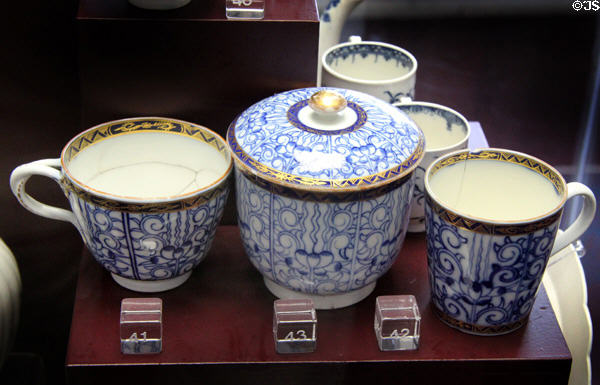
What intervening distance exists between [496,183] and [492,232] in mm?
145

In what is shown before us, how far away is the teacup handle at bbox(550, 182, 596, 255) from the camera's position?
30.5 inches

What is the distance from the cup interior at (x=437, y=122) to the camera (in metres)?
0.99

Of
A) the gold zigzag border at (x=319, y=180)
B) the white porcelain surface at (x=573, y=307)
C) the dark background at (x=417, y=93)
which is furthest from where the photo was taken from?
the dark background at (x=417, y=93)

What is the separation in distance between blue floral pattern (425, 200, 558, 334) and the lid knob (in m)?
0.13

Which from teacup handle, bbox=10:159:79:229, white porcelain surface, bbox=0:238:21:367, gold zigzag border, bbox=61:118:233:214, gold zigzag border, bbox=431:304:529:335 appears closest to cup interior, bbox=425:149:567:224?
gold zigzag border, bbox=431:304:529:335

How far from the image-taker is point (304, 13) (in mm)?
937

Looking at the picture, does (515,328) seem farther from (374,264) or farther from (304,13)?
(304,13)

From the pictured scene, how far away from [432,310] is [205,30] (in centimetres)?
40

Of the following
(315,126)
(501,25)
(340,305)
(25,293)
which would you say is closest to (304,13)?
(315,126)

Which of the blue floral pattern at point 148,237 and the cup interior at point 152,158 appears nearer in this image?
the blue floral pattern at point 148,237

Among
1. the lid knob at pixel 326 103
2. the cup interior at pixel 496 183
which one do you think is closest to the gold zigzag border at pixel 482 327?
the cup interior at pixel 496 183

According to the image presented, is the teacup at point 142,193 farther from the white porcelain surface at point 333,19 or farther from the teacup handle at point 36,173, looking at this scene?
the white porcelain surface at point 333,19

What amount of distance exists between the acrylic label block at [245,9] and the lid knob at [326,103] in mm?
188

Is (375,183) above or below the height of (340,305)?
above
